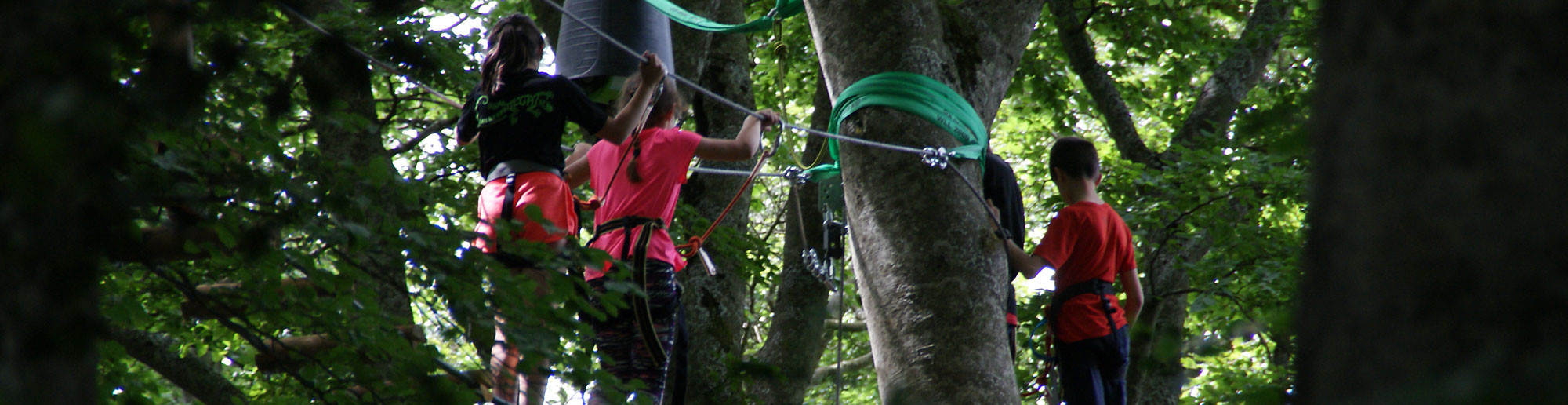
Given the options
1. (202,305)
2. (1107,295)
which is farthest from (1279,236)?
(202,305)

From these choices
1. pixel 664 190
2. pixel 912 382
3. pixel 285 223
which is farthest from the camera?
pixel 664 190

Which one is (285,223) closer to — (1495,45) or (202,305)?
(202,305)

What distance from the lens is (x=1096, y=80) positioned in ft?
29.8

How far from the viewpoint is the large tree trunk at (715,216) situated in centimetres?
555

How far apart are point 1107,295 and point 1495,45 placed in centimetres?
339

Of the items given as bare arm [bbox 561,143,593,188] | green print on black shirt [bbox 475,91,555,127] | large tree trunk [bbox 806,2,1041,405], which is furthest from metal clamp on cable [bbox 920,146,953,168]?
bare arm [bbox 561,143,593,188]

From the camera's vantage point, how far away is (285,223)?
2.15 meters

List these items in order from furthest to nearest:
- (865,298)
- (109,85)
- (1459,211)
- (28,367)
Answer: (865,298) → (109,85) → (28,367) → (1459,211)

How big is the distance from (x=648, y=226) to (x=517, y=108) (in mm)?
538

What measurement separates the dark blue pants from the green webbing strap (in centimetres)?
85

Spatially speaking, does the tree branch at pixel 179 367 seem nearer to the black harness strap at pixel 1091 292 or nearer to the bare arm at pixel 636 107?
the bare arm at pixel 636 107

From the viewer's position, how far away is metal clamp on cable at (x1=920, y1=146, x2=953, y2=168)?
329 centimetres

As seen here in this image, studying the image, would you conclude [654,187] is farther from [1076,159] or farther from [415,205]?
[1076,159]

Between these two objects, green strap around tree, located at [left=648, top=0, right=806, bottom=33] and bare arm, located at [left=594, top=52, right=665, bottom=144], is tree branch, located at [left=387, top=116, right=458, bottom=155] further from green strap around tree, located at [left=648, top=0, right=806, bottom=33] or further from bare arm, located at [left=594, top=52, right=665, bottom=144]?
bare arm, located at [left=594, top=52, right=665, bottom=144]
